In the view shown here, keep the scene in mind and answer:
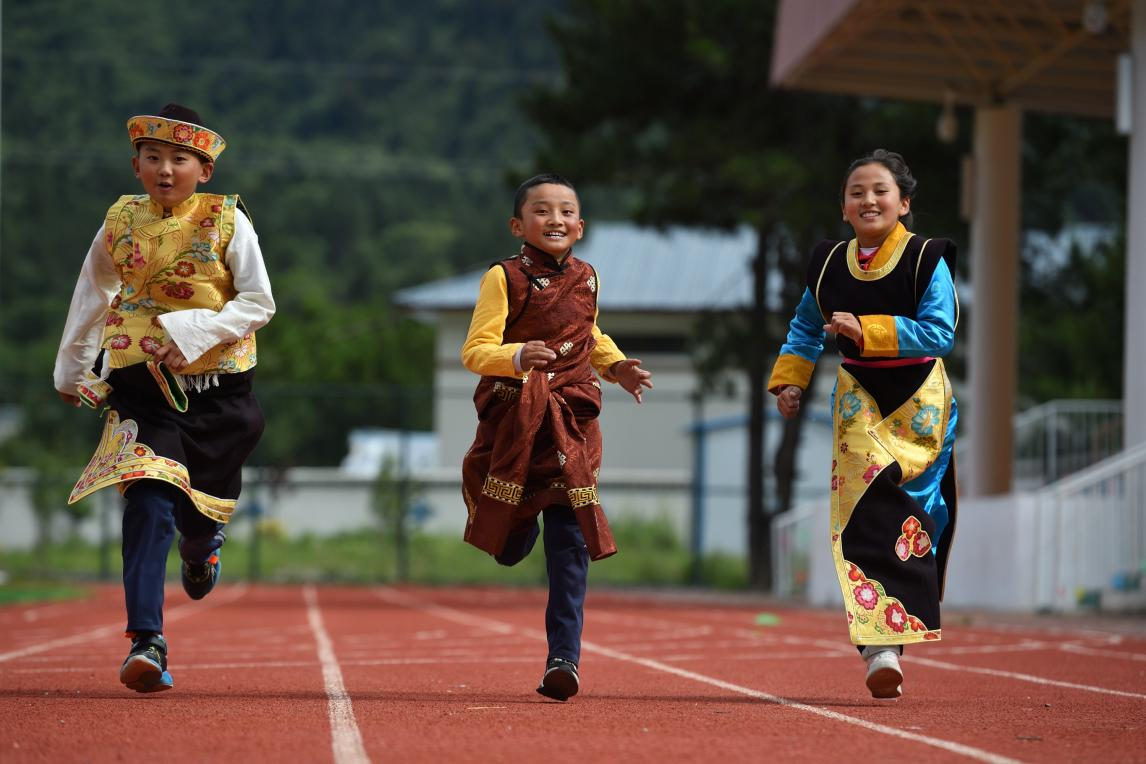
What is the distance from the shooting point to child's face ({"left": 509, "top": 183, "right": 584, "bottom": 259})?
21.0 ft

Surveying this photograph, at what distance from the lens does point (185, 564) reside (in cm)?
691

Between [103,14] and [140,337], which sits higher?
[103,14]

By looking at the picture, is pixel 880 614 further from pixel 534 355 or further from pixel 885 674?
pixel 534 355

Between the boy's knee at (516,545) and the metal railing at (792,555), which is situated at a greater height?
the boy's knee at (516,545)

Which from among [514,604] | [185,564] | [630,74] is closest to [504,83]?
[630,74]

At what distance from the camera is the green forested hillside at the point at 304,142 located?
65.8 m

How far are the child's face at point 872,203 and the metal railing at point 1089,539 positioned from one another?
8554 mm

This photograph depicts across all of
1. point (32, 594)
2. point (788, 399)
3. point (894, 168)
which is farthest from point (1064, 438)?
point (788, 399)

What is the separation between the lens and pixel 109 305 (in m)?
6.60

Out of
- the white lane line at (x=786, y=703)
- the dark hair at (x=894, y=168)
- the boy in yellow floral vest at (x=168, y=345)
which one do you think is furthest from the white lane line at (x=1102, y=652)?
the boy in yellow floral vest at (x=168, y=345)

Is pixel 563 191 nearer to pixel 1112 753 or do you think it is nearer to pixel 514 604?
pixel 1112 753

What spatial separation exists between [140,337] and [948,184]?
18.5 metres

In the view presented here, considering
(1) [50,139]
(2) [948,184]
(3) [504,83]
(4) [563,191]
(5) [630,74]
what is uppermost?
(3) [504,83]

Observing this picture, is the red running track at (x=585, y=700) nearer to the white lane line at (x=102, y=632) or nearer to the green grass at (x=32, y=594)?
the white lane line at (x=102, y=632)
